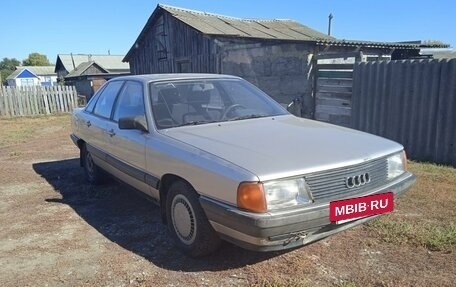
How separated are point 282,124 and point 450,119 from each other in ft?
13.2

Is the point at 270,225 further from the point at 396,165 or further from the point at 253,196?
the point at 396,165

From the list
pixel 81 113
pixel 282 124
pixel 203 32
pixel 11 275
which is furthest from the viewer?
pixel 203 32

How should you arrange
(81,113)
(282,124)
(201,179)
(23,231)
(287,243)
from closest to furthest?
(287,243) < (201,179) < (282,124) < (23,231) < (81,113)

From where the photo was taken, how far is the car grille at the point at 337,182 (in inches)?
104

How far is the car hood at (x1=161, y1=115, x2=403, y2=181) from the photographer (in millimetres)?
2645

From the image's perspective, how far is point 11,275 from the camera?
10.2 feet

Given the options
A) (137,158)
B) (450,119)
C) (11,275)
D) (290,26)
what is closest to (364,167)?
(137,158)

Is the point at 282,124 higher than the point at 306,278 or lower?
higher

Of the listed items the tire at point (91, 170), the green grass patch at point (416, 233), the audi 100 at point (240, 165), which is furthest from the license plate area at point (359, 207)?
the tire at point (91, 170)

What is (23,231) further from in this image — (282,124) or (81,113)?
(282,124)

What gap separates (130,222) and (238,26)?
35.6ft

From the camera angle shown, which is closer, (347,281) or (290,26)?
(347,281)

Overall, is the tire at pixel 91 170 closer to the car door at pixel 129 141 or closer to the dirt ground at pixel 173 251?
the dirt ground at pixel 173 251

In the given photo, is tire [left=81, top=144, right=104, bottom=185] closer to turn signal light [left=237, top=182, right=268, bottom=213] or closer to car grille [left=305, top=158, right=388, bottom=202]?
turn signal light [left=237, top=182, right=268, bottom=213]
